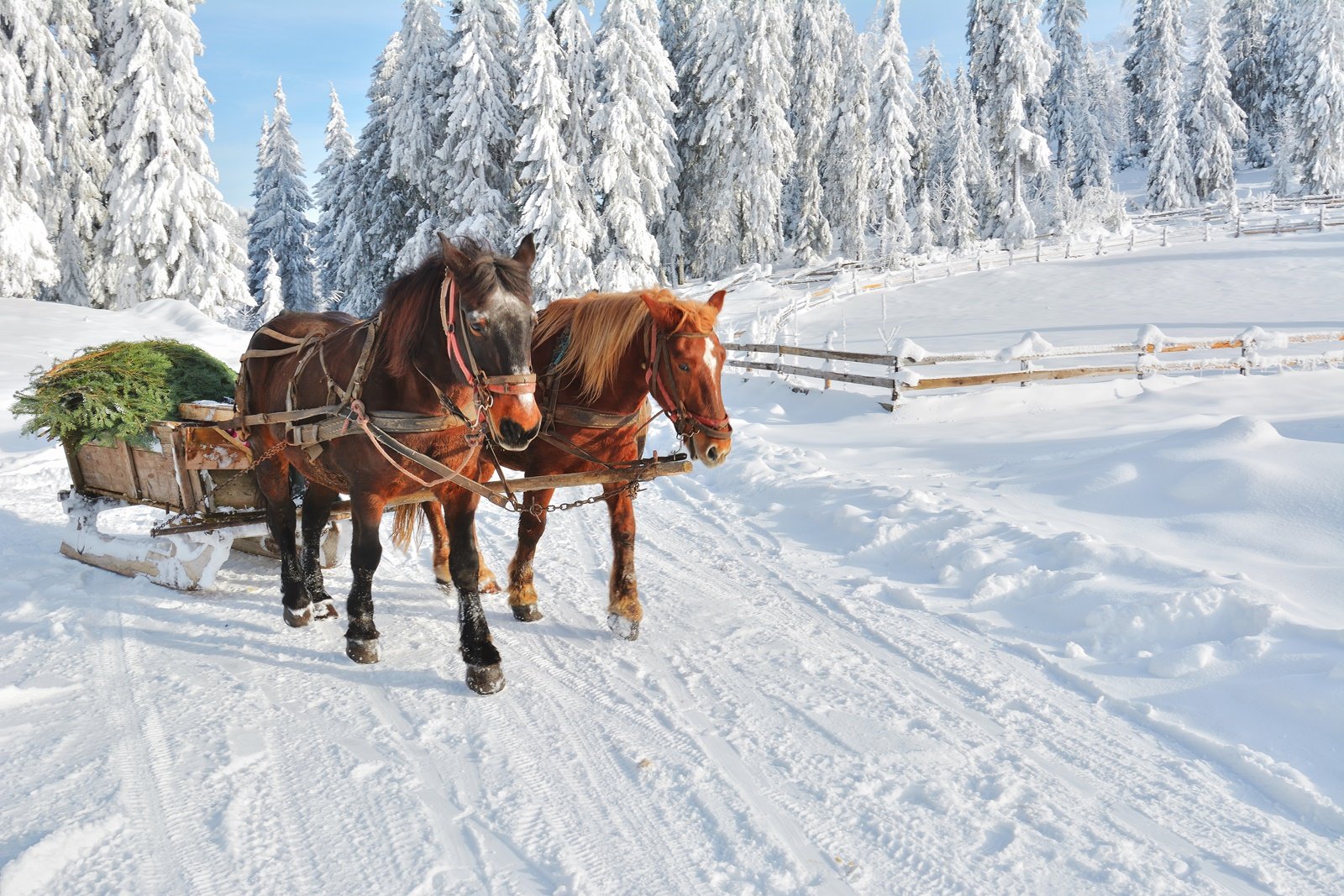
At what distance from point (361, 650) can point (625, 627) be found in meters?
1.51

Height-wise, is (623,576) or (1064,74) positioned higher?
(1064,74)

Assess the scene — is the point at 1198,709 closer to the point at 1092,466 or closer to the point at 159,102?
the point at 1092,466

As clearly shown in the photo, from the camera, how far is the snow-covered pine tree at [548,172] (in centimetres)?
2236

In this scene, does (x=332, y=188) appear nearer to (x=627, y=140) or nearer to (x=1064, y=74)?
(x=627, y=140)

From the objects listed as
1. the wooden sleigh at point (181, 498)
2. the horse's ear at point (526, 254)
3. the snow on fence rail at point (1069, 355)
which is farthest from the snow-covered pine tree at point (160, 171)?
the horse's ear at point (526, 254)

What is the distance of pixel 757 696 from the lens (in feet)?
13.0

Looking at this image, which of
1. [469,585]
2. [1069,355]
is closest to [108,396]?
[469,585]

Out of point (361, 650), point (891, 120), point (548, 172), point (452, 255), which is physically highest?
point (891, 120)

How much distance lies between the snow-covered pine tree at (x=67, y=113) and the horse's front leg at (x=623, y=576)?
23714 millimetres

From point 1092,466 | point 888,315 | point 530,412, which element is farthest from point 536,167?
point 530,412

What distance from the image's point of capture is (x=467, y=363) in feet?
11.9

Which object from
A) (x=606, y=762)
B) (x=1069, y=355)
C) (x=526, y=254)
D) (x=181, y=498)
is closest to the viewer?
(x=606, y=762)

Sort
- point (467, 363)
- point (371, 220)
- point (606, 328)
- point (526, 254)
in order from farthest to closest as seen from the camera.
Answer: point (371, 220), point (606, 328), point (526, 254), point (467, 363)

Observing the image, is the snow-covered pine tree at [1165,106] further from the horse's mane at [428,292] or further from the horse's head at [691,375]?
the horse's mane at [428,292]
